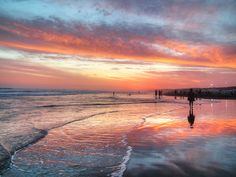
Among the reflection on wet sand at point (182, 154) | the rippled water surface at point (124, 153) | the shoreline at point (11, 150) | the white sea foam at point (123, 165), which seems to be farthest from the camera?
the shoreline at point (11, 150)

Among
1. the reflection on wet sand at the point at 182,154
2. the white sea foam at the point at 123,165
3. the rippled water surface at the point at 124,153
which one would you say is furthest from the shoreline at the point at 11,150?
the reflection on wet sand at the point at 182,154

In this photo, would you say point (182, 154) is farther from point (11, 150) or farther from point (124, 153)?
point (11, 150)

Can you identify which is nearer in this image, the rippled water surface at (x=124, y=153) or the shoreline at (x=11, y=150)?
the rippled water surface at (x=124, y=153)

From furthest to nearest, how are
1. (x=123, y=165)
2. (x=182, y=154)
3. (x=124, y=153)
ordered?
1. (x=124, y=153)
2. (x=182, y=154)
3. (x=123, y=165)

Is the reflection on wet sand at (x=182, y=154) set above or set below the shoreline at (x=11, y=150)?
above

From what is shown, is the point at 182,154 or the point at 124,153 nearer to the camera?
the point at 182,154

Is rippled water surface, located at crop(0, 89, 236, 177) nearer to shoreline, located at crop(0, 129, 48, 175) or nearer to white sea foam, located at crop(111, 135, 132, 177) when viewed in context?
white sea foam, located at crop(111, 135, 132, 177)

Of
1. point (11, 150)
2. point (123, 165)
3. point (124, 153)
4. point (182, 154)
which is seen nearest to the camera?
point (123, 165)

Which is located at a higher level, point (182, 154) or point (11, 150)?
point (182, 154)

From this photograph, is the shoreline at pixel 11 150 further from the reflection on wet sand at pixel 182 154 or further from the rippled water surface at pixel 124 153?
the reflection on wet sand at pixel 182 154

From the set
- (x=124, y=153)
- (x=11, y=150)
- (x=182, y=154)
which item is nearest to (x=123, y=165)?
(x=124, y=153)

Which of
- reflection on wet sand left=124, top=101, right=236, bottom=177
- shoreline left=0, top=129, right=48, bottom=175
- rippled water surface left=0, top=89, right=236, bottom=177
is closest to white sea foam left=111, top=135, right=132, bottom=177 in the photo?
rippled water surface left=0, top=89, right=236, bottom=177

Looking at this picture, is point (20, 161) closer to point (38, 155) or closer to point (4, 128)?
point (38, 155)

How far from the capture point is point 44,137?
48.0ft
